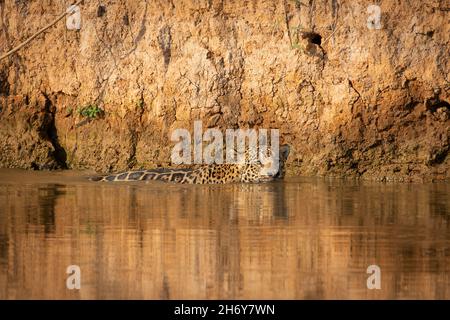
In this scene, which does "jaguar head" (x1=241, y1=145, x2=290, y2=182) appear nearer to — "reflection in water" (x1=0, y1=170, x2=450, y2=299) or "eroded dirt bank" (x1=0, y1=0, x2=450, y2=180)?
"eroded dirt bank" (x1=0, y1=0, x2=450, y2=180)

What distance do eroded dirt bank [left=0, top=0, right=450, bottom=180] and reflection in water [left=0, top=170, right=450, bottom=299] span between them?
1.60 meters

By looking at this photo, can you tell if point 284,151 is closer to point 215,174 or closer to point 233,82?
point 215,174

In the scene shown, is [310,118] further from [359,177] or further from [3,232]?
[3,232]

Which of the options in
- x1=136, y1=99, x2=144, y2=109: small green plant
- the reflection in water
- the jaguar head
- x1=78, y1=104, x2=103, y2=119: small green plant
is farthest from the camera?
x1=78, y1=104, x2=103, y2=119: small green plant

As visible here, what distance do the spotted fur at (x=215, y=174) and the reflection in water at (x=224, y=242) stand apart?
37.9 inches

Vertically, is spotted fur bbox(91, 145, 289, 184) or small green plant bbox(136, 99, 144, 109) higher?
small green plant bbox(136, 99, 144, 109)

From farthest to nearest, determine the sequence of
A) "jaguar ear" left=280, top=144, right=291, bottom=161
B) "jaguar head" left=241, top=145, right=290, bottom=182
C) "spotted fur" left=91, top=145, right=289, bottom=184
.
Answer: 1. "jaguar ear" left=280, top=144, right=291, bottom=161
2. "jaguar head" left=241, top=145, right=290, bottom=182
3. "spotted fur" left=91, top=145, right=289, bottom=184

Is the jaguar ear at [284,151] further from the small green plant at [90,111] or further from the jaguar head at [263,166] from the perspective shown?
the small green plant at [90,111]

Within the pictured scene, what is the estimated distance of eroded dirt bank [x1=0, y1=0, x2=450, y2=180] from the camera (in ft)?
45.0

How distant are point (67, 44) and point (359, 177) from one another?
4780 mm

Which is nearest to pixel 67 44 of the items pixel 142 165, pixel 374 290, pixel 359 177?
pixel 142 165

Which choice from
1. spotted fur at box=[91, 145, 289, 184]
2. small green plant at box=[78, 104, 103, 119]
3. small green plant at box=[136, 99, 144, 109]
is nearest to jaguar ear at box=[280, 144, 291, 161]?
spotted fur at box=[91, 145, 289, 184]

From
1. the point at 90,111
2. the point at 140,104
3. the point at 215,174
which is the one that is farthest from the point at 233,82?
the point at 90,111
